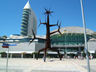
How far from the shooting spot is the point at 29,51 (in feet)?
191

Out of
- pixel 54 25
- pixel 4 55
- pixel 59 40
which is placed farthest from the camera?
pixel 59 40

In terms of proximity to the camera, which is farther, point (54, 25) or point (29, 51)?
point (29, 51)

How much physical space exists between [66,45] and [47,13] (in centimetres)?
4702

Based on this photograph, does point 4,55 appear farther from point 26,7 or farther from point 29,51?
point 26,7

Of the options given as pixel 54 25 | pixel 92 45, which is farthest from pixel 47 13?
pixel 92 45

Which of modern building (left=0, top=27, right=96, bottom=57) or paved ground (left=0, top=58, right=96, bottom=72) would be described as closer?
paved ground (left=0, top=58, right=96, bottom=72)

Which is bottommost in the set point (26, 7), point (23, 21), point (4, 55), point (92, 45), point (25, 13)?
point (4, 55)

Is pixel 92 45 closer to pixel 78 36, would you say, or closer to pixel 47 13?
pixel 78 36

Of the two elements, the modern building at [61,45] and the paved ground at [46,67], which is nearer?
the paved ground at [46,67]

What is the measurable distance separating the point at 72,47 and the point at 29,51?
2553 cm

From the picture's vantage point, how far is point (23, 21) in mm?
122125

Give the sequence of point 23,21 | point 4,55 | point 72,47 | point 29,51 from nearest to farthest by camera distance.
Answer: point 4,55 < point 29,51 < point 72,47 < point 23,21

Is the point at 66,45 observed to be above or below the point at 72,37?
below

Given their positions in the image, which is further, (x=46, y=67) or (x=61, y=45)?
(x=61, y=45)
